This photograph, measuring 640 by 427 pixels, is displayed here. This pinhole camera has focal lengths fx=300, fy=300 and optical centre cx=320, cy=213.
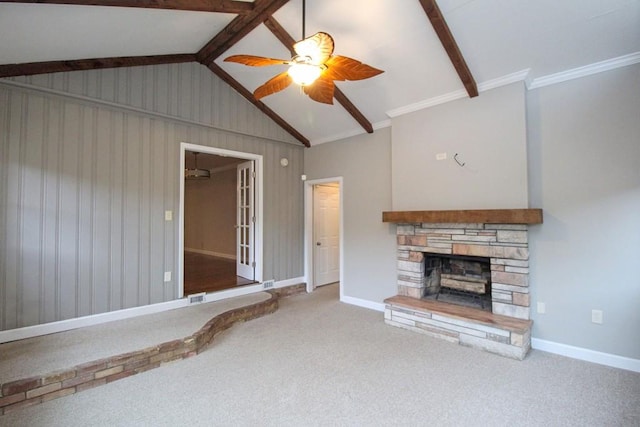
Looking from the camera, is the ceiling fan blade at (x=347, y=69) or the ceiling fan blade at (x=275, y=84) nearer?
the ceiling fan blade at (x=347, y=69)

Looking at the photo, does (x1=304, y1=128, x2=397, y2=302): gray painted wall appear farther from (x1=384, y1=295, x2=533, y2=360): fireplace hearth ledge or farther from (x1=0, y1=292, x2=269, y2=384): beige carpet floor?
(x1=0, y1=292, x2=269, y2=384): beige carpet floor

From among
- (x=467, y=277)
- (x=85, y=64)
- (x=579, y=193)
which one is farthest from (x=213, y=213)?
(x=579, y=193)

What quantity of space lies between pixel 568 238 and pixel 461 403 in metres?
1.99

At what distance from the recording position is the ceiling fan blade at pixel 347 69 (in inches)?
90.7

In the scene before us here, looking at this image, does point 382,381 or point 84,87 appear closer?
point 382,381

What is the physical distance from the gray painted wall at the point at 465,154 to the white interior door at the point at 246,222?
8.06 ft

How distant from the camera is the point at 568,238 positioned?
3.00m

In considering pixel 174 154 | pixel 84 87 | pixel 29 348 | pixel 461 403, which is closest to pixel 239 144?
pixel 174 154

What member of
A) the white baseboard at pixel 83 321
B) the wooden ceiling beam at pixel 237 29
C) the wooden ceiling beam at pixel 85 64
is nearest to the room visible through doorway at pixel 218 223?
the white baseboard at pixel 83 321

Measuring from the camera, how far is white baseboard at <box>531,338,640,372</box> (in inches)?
107

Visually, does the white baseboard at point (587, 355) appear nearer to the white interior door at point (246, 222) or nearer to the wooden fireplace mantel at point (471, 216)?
the wooden fireplace mantel at point (471, 216)

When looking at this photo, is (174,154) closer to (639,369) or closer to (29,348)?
(29,348)

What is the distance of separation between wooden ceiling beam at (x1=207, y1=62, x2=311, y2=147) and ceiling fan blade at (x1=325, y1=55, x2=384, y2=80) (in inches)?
72.7

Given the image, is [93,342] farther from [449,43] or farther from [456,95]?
[456,95]
